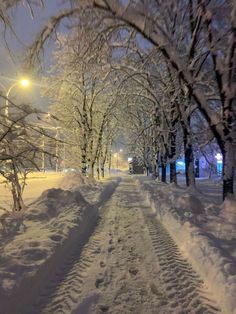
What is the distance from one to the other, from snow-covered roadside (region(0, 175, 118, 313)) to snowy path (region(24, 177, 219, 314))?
235mm

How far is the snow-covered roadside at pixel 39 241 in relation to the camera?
5.91 metres

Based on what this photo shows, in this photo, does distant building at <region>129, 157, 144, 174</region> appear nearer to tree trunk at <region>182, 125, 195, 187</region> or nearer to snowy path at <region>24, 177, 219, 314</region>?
tree trunk at <region>182, 125, 195, 187</region>

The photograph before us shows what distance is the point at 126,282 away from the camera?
662cm

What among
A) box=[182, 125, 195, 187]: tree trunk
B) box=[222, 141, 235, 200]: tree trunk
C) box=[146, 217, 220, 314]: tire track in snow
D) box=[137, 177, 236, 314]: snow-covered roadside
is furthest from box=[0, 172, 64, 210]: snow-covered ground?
box=[182, 125, 195, 187]: tree trunk

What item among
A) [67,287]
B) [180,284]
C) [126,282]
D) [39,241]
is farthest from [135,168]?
[67,287]

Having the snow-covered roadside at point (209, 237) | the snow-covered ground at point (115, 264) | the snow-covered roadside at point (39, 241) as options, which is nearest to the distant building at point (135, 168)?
the snow-covered roadside at point (209, 237)

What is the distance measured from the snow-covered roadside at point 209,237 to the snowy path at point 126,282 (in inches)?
7.4

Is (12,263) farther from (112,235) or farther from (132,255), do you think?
(112,235)

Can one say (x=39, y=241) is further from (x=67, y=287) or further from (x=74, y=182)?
(x=74, y=182)

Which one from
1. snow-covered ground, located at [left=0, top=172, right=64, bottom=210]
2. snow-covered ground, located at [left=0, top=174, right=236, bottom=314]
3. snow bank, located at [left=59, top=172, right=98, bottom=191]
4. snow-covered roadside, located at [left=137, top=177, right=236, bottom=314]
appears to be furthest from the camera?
snow bank, located at [left=59, top=172, right=98, bottom=191]

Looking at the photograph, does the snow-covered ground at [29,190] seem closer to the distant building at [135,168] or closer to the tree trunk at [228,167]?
the tree trunk at [228,167]

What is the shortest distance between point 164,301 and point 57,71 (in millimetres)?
31130

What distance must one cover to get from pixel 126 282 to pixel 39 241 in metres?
2.46

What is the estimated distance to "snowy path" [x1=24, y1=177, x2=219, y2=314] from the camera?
5562mm
